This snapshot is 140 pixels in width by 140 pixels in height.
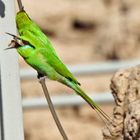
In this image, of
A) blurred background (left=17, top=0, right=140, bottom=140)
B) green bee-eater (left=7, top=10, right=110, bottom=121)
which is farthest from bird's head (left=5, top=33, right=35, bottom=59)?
blurred background (left=17, top=0, right=140, bottom=140)

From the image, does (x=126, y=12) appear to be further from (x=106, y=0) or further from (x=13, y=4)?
(x=13, y=4)

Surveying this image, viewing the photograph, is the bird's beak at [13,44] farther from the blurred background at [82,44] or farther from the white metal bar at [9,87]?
the blurred background at [82,44]

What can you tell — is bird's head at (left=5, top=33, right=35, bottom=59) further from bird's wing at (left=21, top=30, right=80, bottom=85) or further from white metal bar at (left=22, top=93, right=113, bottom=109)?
white metal bar at (left=22, top=93, right=113, bottom=109)

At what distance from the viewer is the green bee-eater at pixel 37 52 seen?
1.12 metres

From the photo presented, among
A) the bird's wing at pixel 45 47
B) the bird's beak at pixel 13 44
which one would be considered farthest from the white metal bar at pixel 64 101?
the bird's beak at pixel 13 44

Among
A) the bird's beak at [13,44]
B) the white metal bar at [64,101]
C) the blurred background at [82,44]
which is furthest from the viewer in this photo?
the blurred background at [82,44]

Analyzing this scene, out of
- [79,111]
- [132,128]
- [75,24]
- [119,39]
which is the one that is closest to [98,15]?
[75,24]

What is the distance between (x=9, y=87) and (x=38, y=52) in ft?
0.25

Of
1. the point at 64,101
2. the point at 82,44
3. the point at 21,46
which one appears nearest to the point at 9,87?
the point at 21,46

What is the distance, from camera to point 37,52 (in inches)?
45.3

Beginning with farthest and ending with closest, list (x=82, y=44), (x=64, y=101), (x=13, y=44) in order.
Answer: (x=82, y=44) < (x=64, y=101) < (x=13, y=44)

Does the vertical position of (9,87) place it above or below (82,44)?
above

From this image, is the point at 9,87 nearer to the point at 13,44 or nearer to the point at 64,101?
the point at 13,44

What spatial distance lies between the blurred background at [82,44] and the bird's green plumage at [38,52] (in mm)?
2904
